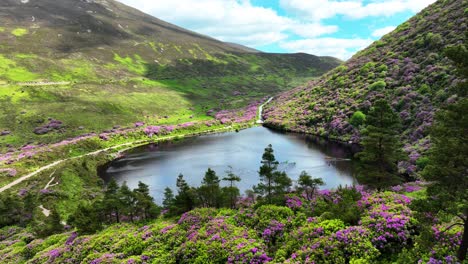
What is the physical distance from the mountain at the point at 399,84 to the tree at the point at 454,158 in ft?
155

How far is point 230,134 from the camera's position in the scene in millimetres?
115312

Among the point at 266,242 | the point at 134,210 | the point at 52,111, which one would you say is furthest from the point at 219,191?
the point at 52,111

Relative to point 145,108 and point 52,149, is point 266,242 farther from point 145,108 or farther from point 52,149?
point 145,108

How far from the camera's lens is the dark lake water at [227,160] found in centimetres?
6581

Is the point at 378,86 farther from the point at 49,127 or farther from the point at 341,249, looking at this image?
the point at 49,127

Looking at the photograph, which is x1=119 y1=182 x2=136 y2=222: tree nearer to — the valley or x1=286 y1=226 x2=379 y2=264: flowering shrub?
the valley

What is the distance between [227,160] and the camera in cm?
8044

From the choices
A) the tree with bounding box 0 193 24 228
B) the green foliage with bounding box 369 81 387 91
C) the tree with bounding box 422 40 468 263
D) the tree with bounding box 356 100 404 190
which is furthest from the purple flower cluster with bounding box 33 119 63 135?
the green foliage with bounding box 369 81 387 91

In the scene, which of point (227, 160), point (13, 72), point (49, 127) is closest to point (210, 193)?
point (227, 160)

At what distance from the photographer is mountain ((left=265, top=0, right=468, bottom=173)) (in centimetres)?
7812

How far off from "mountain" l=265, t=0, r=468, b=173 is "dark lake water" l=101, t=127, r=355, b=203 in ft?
44.3

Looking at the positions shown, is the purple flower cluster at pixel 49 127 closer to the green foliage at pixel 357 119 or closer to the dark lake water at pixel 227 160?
the dark lake water at pixel 227 160

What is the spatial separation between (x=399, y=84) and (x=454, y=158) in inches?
3617

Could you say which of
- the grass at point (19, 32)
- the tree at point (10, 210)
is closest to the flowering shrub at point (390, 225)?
the tree at point (10, 210)
